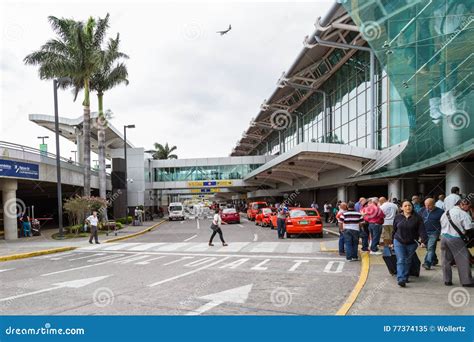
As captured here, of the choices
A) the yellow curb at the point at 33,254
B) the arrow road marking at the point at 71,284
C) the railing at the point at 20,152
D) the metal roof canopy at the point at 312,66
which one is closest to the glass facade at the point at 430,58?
the metal roof canopy at the point at 312,66

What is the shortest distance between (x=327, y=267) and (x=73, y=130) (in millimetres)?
42717

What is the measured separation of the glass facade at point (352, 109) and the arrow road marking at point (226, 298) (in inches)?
805

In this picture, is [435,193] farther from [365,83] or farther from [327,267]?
[327,267]

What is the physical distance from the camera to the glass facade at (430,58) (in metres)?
12.4

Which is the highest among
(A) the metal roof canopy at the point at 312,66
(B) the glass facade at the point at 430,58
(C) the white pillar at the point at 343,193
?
(A) the metal roof canopy at the point at 312,66

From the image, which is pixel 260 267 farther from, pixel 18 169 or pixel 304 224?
pixel 18 169

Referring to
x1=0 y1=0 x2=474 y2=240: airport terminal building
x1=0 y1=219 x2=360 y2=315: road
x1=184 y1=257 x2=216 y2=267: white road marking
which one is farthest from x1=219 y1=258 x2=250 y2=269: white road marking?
x1=0 y1=0 x2=474 y2=240: airport terminal building

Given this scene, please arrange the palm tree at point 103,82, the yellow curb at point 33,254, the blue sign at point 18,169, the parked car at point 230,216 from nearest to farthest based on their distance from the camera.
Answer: the yellow curb at point 33,254 < the blue sign at point 18,169 < the palm tree at point 103,82 < the parked car at point 230,216

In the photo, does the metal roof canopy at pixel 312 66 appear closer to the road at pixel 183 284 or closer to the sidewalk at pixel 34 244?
the road at pixel 183 284

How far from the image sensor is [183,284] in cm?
837

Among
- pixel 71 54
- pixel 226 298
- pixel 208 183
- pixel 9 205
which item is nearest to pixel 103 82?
pixel 71 54

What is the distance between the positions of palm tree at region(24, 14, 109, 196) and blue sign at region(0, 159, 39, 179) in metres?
4.39

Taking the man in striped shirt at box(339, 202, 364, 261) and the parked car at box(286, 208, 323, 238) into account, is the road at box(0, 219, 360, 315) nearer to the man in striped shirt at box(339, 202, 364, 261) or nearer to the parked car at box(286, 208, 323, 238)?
the man in striped shirt at box(339, 202, 364, 261)
